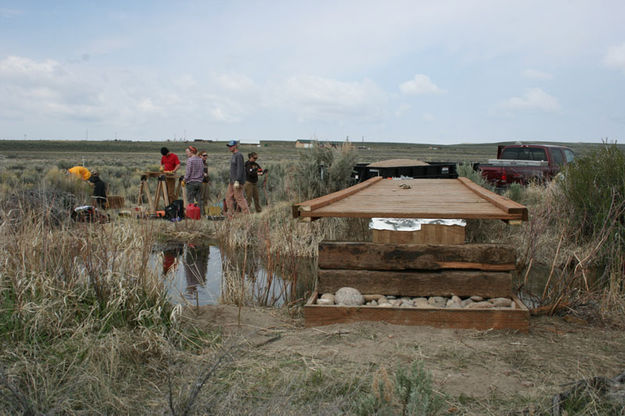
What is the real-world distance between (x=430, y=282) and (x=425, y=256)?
22 cm

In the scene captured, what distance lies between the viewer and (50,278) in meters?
4.48

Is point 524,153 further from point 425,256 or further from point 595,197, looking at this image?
point 425,256

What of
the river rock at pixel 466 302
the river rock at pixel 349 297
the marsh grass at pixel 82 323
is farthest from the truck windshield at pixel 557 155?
the marsh grass at pixel 82 323

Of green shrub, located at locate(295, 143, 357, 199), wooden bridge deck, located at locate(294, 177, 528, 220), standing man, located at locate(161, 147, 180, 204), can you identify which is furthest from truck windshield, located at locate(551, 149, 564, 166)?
standing man, located at locate(161, 147, 180, 204)

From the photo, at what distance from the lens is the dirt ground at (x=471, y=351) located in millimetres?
3375

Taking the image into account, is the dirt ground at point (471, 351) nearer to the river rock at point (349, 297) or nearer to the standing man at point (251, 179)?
the river rock at point (349, 297)

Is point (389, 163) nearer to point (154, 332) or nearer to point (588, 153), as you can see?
point (588, 153)

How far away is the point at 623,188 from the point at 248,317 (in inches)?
206

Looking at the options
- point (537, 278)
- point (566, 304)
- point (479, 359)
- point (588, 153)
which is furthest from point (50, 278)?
point (588, 153)

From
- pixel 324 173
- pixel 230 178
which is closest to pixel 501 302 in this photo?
pixel 324 173

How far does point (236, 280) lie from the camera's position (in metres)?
5.84

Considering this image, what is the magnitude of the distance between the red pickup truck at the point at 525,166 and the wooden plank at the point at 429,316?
9.33 meters

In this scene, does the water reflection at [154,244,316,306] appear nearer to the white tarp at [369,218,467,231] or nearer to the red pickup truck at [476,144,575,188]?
the white tarp at [369,218,467,231]

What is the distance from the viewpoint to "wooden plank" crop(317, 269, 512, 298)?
478 centimetres
